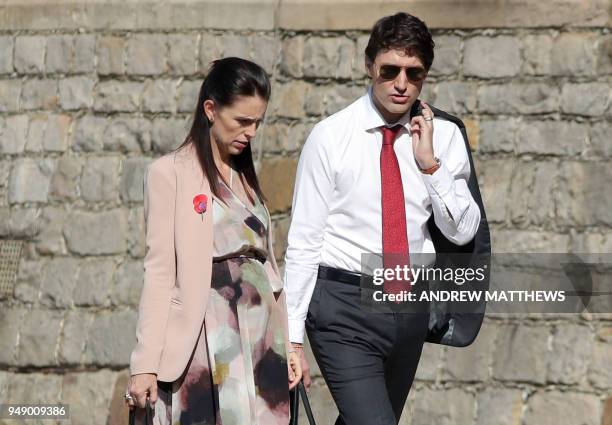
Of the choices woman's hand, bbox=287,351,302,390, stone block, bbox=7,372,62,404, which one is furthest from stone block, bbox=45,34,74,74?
woman's hand, bbox=287,351,302,390

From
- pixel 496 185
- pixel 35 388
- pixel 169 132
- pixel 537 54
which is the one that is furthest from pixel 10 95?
pixel 537 54

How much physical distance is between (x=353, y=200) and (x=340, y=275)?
293 mm

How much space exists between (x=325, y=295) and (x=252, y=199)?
50 centimetres

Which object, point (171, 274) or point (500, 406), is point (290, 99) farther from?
point (171, 274)

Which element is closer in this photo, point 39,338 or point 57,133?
point 39,338

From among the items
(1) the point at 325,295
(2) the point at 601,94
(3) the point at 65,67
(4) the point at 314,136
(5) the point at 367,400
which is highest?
(3) the point at 65,67

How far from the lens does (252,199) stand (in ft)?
16.9

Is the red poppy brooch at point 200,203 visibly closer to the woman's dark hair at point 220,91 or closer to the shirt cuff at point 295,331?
the woman's dark hair at point 220,91

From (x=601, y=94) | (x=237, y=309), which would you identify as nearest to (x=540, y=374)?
(x=601, y=94)

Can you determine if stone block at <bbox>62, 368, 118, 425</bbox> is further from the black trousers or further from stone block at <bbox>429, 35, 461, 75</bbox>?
the black trousers

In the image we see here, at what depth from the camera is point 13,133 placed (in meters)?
9.73

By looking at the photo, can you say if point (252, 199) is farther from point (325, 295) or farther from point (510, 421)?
point (510, 421)

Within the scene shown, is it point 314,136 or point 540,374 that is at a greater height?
point 314,136

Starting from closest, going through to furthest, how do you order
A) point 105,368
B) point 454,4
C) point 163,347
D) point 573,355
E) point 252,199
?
point 163,347 → point 252,199 → point 573,355 → point 454,4 → point 105,368
